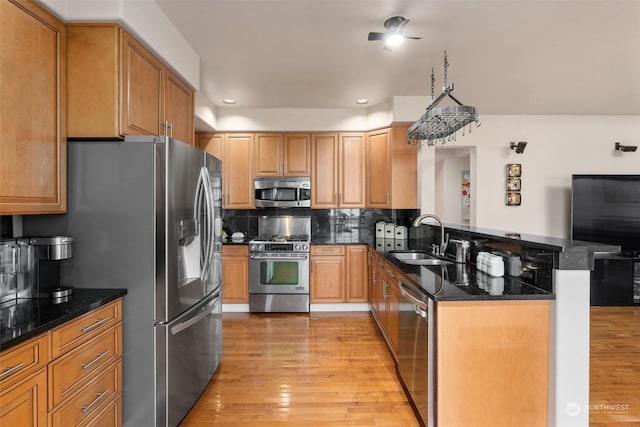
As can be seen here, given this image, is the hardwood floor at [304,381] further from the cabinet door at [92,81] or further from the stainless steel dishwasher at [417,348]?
the cabinet door at [92,81]

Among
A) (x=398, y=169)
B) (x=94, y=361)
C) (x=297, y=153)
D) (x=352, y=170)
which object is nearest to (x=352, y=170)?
(x=352, y=170)

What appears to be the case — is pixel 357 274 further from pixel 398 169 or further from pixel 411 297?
pixel 411 297

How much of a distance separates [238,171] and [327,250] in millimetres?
1636

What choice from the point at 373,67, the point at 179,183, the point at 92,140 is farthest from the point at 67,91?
the point at 373,67

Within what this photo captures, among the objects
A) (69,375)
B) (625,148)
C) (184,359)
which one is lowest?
(184,359)

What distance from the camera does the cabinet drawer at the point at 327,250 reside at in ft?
13.7

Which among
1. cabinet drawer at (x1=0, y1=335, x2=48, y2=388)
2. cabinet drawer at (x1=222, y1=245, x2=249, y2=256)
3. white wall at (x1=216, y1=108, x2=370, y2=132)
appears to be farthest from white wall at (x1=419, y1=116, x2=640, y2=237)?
cabinet drawer at (x1=0, y1=335, x2=48, y2=388)

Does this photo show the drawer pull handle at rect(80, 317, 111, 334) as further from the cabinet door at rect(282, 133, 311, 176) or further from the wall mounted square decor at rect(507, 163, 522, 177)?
the wall mounted square decor at rect(507, 163, 522, 177)

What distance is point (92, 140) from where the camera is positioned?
5.90 ft

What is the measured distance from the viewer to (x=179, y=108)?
2.47 metres

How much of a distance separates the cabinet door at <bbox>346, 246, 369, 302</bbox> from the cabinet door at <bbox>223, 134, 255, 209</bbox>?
1568 millimetres

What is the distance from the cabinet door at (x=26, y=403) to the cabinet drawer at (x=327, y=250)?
3.10 meters

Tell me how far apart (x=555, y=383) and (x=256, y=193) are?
3611mm

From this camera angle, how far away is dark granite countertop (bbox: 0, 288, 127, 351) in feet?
3.80
